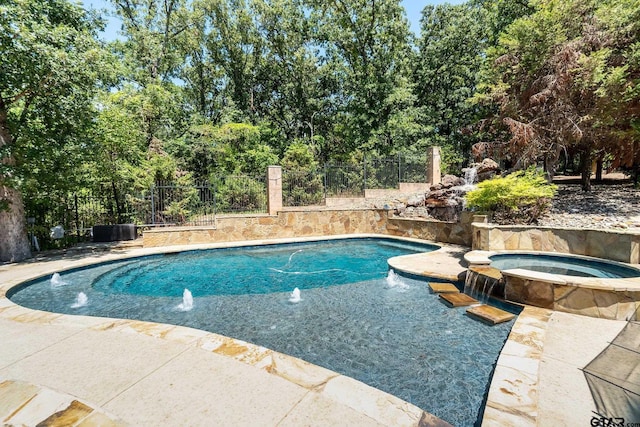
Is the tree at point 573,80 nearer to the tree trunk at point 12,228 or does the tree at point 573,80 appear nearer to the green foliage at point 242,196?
the green foliage at point 242,196

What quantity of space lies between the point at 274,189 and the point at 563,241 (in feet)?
28.5

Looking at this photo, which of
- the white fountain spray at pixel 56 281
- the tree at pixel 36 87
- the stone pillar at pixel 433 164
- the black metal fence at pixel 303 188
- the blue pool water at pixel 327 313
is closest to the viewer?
the blue pool water at pixel 327 313

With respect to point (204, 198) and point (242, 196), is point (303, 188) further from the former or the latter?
point (204, 198)

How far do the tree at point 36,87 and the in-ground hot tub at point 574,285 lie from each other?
31.6 ft

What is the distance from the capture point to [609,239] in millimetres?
5496

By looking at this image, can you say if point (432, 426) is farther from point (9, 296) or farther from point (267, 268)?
point (9, 296)

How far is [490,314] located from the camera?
13.5ft

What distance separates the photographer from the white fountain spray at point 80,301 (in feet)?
16.5

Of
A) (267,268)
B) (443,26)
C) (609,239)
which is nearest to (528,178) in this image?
(609,239)

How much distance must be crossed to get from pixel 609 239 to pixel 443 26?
2039cm

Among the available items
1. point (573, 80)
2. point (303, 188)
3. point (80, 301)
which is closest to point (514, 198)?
point (573, 80)

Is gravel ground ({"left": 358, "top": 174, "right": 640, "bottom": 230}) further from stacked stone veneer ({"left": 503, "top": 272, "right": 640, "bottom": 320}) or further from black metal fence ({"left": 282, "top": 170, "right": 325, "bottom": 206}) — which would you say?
stacked stone veneer ({"left": 503, "top": 272, "right": 640, "bottom": 320})

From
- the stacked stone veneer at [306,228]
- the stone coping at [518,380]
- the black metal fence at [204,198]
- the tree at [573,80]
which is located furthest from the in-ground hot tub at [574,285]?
the black metal fence at [204,198]

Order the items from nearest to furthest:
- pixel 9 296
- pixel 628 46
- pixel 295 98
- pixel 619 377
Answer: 1. pixel 619 377
2. pixel 9 296
3. pixel 628 46
4. pixel 295 98
